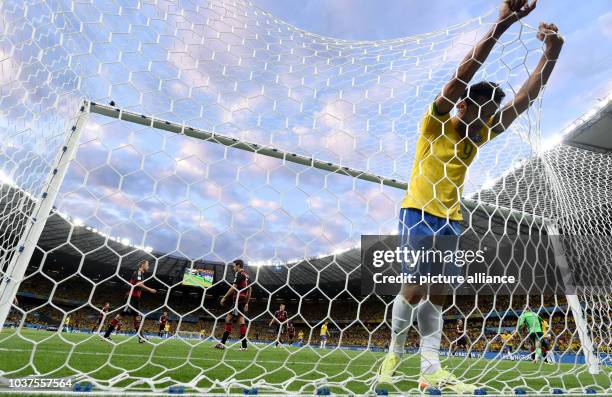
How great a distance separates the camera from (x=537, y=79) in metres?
1.94

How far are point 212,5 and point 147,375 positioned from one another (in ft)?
8.31

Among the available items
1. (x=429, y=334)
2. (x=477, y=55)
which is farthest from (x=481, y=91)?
(x=429, y=334)

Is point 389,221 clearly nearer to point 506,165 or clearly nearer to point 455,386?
point 455,386

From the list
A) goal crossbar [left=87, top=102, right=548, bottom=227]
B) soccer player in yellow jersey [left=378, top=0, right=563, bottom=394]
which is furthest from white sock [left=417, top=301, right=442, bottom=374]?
goal crossbar [left=87, top=102, right=548, bottom=227]

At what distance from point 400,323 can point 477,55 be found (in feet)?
4.28

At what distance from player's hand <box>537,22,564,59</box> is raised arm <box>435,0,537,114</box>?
26 cm

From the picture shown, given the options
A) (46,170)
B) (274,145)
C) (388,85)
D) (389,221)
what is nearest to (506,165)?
(388,85)

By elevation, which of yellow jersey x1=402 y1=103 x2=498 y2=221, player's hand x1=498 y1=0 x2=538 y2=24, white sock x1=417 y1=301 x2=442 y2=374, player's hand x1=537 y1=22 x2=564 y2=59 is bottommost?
white sock x1=417 y1=301 x2=442 y2=374

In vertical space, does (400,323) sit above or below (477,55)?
below

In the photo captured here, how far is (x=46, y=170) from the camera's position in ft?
6.37

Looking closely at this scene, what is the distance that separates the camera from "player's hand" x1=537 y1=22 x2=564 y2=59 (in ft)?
6.25

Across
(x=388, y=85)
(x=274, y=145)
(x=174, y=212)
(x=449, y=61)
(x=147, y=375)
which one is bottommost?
(x=147, y=375)

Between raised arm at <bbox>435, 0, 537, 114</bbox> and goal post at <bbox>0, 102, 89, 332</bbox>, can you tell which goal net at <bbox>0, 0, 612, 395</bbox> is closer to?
goal post at <bbox>0, 102, 89, 332</bbox>

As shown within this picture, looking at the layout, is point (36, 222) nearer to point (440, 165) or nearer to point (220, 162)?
point (220, 162)
